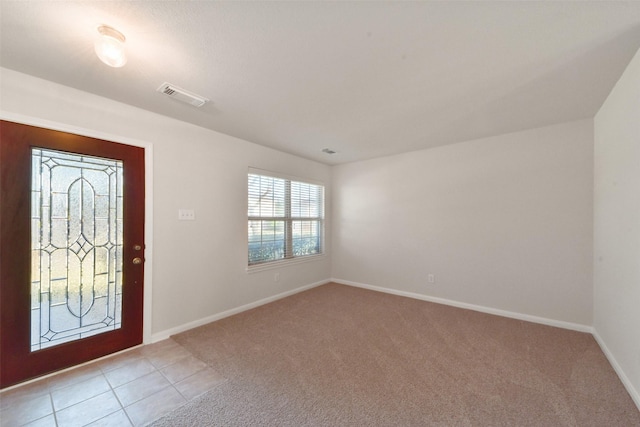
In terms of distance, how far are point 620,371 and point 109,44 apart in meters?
4.35

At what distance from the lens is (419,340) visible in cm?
266

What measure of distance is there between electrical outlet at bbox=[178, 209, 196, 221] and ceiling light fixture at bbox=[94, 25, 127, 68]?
66.3 inches

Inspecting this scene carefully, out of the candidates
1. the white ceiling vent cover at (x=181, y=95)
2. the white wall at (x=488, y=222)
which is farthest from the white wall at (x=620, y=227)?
the white ceiling vent cover at (x=181, y=95)

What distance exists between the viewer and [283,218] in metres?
4.25

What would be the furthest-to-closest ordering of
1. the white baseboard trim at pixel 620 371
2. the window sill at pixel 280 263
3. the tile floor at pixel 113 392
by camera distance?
the window sill at pixel 280 263 → the white baseboard trim at pixel 620 371 → the tile floor at pixel 113 392

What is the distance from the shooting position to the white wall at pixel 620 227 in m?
1.80

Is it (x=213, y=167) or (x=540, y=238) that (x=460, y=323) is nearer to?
(x=540, y=238)

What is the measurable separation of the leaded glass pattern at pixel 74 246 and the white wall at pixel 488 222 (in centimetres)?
361

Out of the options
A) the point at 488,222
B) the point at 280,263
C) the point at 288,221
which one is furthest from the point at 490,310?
the point at 288,221

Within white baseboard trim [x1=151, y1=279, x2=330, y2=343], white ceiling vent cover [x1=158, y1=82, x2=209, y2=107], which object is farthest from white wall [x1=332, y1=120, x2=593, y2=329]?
white ceiling vent cover [x1=158, y1=82, x2=209, y2=107]

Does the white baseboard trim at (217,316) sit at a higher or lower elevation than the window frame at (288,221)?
lower

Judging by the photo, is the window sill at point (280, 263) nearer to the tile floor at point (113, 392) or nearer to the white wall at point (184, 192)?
the white wall at point (184, 192)

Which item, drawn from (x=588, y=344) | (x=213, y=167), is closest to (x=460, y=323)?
(x=588, y=344)

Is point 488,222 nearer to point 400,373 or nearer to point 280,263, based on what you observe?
point 400,373
